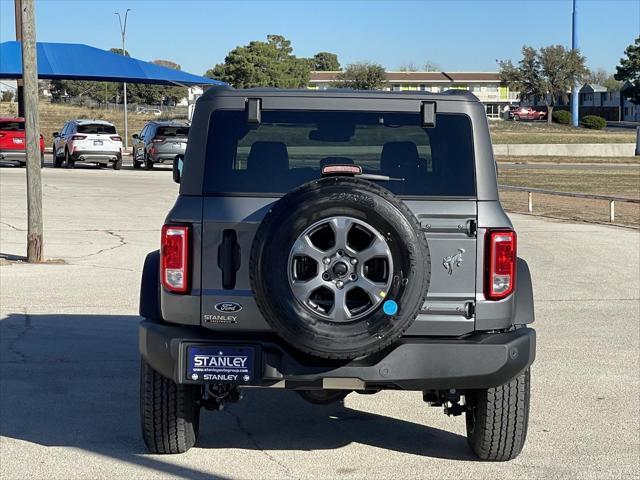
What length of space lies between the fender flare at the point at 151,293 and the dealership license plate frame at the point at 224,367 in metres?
0.58

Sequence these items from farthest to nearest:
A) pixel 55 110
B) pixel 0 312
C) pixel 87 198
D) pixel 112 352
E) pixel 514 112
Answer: pixel 514 112
pixel 55 110
pixel 87 198
pixel 0 312
pixel 112 352

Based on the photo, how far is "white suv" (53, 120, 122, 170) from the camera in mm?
37875

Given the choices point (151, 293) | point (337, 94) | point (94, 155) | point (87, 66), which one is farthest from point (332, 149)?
point (87, 66)

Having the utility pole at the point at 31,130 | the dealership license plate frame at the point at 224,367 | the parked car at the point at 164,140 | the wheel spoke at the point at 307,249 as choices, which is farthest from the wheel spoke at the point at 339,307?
the parked car at the point at 164,140

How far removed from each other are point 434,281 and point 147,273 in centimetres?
170

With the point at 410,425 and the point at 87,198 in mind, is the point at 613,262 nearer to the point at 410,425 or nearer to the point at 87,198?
the point at 410,425

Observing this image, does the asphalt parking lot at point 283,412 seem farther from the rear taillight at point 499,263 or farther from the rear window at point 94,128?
the rear window at point 94,128

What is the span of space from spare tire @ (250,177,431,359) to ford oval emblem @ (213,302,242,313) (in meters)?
0.36

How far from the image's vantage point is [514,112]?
11019 centimetres

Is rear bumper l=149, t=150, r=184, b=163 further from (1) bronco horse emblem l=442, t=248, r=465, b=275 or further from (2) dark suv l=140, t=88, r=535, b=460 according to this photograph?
(1) bronco horse emblem l=442, t=248, r=465, b=275

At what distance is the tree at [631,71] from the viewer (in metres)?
104

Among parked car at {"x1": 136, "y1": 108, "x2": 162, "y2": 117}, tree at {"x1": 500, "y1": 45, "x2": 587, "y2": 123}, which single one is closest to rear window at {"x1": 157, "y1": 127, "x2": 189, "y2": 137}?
parked car at {"x1": 136, "y1": 108, "x2": 162, "y2": 117}

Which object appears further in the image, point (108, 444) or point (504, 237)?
point (108, 444)

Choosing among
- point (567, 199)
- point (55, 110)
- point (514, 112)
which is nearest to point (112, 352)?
point (567, 199)
